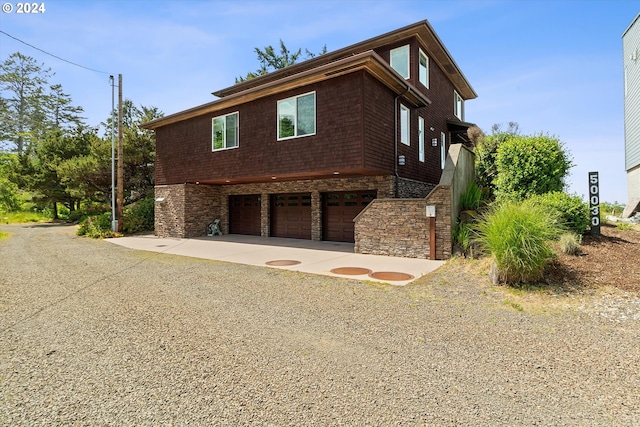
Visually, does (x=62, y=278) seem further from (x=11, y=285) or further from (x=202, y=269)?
(x=202, y=269)

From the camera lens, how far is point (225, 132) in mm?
12625

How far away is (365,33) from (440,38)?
10.1 feet

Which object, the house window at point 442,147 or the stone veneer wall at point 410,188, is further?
the house window at point 442,147

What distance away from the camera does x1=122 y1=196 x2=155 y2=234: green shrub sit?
17000mm

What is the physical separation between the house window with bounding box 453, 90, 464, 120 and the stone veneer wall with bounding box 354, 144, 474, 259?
336 inches

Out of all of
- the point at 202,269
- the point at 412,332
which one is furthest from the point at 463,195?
the point at 202,269

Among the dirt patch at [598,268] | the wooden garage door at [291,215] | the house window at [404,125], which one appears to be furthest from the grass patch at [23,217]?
the dirt patch at [598,268]

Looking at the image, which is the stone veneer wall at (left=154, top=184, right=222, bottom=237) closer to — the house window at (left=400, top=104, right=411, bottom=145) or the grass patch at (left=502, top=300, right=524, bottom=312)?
the house window at (left=400, top=104, right=411, bottom=145)

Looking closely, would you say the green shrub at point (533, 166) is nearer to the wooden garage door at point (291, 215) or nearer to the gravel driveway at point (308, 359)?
the gravel driveway at point (308, 359)

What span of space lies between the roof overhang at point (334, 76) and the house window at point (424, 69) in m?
1.58

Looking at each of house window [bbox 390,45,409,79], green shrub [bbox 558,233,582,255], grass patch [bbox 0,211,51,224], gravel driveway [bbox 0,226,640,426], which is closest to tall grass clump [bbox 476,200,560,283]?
gravel driveway [bbox 0,226,640,426]

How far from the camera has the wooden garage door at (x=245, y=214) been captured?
596 inches
